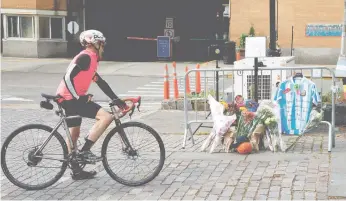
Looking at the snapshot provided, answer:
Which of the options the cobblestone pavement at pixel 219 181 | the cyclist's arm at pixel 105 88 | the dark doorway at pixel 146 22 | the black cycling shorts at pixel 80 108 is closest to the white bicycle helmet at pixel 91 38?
the cyclist's arm at pixel 105 88

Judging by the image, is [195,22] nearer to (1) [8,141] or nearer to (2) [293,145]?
(2) [293,145]

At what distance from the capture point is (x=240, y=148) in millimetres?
8312

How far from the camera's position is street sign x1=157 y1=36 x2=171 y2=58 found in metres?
32.6

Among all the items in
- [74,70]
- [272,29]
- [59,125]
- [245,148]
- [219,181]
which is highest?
[272,29]

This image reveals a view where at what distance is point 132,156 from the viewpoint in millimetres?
6965

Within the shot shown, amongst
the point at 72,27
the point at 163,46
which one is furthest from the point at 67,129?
the point at 163,46

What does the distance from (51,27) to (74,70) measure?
25.8m

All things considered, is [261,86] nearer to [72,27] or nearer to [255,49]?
[255,49]

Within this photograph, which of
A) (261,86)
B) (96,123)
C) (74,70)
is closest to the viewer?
(74,70)

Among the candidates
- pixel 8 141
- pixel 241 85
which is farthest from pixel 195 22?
pixel 8 141

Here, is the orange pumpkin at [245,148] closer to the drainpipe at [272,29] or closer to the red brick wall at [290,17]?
the drainpipe at [272,29]

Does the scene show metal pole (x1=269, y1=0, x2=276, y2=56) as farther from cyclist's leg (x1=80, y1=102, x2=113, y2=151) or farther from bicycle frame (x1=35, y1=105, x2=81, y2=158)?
bicycle frame (x1=35, y1=105, x2=81, y2=158)

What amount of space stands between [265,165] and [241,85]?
3.48 meters

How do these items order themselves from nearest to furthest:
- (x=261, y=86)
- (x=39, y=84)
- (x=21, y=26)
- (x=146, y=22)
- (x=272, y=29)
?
(x=261, y=86), (x=272, y=29), (x=39, y=84), (x=21, y=26), (x=146, y=22)
